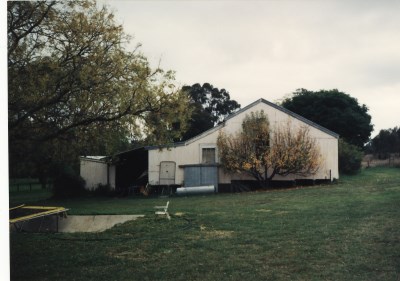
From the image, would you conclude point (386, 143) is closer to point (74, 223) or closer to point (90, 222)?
point (90, 222)

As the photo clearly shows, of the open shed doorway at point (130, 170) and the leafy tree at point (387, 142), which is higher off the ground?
the leafy tree at point (387, 142)

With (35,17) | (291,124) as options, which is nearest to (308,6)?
(35,17)

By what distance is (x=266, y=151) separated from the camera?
21.8 meters

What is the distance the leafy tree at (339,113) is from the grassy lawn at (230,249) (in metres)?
33.7

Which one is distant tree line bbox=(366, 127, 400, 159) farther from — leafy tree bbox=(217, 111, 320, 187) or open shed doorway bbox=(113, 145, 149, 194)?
open shed doorway bbox=(113, 145, 149, 194)

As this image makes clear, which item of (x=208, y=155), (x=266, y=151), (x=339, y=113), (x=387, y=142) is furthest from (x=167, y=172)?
(x=387, y=142)

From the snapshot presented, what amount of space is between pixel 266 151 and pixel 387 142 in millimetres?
30123

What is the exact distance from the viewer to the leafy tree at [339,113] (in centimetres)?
4378

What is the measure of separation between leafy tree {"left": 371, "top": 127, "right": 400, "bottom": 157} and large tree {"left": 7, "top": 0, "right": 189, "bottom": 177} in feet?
129

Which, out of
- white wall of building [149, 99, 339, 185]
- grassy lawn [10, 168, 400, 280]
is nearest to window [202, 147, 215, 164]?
white wall of building [149, 99, 339, 185]

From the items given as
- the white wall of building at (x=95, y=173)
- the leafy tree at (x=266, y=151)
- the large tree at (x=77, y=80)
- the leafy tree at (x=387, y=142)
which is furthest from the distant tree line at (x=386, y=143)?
the large tree at (x=77, y=80)

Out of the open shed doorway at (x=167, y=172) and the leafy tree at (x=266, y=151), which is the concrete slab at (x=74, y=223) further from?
the leafy tree at (x=266, y=151)

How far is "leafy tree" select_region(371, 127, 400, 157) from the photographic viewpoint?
143 ft

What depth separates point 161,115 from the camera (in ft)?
31.6
